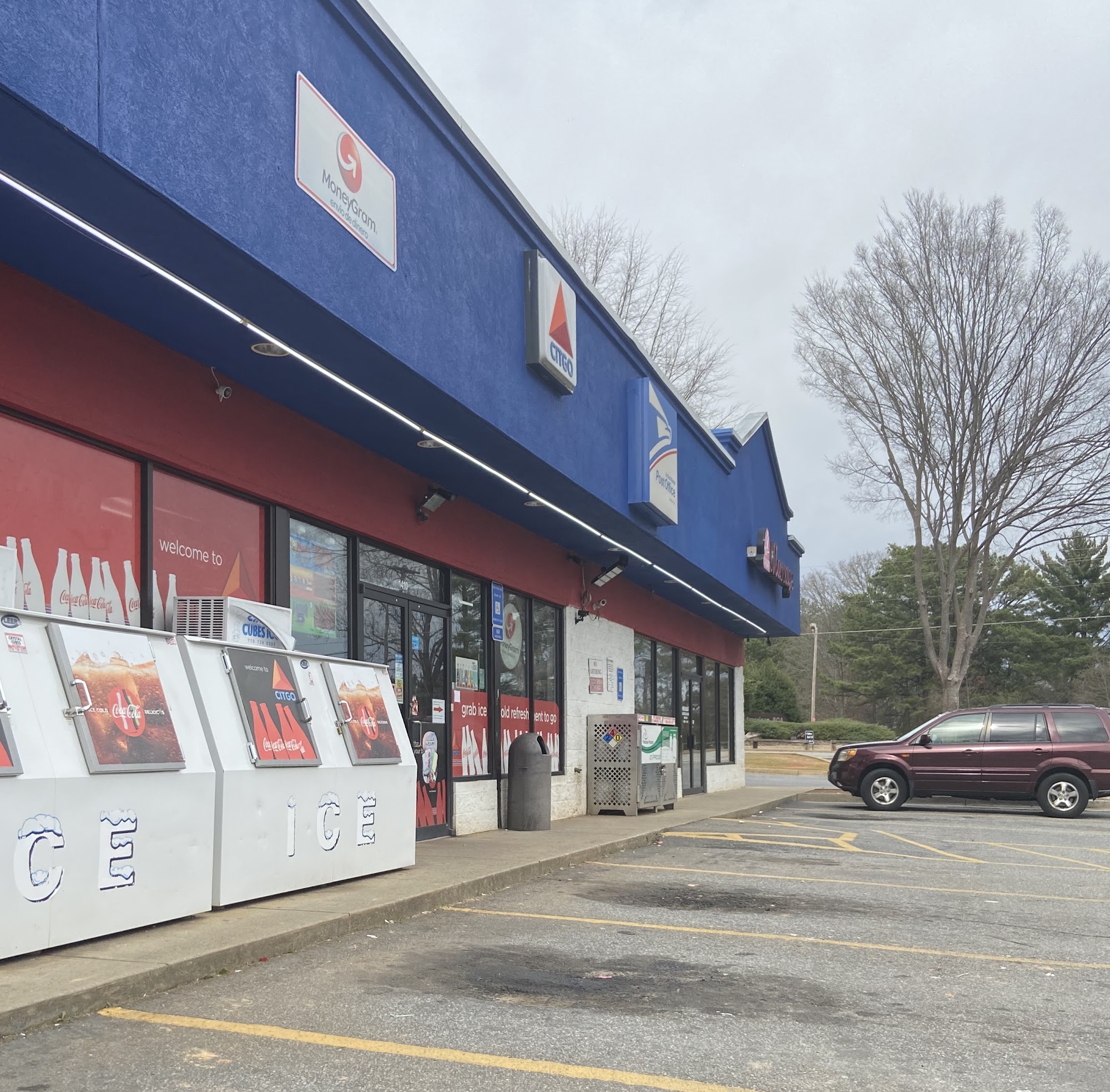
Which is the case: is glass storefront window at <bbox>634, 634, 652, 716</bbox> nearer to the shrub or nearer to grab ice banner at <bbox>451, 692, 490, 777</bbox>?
grab ice banner at <bbox>451, 692, 490, 777</bbox>

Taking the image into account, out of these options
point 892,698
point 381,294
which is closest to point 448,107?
point 381,294

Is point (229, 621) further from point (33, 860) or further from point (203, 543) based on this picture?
point (33, 860)

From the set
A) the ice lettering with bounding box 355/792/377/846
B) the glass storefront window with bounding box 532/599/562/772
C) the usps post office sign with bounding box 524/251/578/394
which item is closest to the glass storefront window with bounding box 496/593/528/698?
the glass storefront window with bounding box 532/599/562/772

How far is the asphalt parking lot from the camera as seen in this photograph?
173 inches

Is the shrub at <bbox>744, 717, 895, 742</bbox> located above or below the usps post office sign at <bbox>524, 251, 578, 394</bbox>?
below

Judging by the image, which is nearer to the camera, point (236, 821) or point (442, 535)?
point (236, 821)

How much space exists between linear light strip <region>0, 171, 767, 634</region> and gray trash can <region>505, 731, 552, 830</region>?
9.28 feet

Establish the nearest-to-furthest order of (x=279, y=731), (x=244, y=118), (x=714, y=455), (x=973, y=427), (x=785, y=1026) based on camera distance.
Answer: (x=785, y=1026), (x=244, y=118), (x=279, y=731), (x=714, y=455), (x=973, y=427)

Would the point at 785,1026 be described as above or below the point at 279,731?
below

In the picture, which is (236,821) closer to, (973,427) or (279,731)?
(279,731)

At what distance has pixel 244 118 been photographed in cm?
708

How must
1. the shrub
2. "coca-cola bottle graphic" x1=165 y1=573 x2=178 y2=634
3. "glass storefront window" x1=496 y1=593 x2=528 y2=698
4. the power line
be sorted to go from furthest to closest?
the power line → the shrub → "glass storefront window" x1=496 y1=593 x2=528 y2=698 → "coca-cola bottle graphic" x1=165 y1=573 x2=178 y2=634

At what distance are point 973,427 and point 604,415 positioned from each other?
16612mm

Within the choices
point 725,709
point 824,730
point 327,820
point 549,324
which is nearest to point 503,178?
point 549,324
